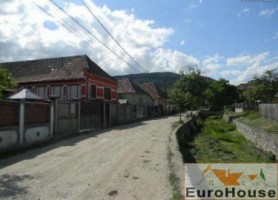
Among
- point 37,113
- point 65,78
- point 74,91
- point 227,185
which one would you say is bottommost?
point 227,185

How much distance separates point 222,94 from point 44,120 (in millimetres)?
59983

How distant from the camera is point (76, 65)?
31.0 m

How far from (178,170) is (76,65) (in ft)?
78.7

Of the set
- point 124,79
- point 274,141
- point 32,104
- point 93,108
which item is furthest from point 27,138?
point 124,79

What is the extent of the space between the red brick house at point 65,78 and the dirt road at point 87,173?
1678 centimetres

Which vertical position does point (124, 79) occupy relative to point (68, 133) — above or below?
above

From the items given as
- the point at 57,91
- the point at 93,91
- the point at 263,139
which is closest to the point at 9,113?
the point at 263,139

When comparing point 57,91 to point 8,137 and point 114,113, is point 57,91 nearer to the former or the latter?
point 114,113

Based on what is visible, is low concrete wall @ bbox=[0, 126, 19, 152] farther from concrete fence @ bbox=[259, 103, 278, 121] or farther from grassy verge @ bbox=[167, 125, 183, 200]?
concrete fence @ bbox=[259, 103, 278, 121]

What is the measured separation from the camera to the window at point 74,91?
29.5 m

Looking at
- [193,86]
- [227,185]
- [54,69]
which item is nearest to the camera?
[227,185]

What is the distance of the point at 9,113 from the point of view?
12383 millimetres

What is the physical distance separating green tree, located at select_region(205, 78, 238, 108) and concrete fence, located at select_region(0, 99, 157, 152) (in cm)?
4782

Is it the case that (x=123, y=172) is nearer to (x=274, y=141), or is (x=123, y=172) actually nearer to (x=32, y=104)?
(x=32, y=104)
